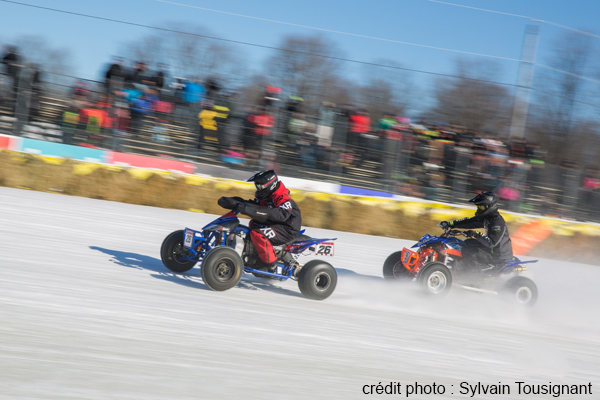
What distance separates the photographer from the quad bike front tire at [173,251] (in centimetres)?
659

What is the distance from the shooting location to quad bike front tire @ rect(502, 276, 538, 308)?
26.9 feet

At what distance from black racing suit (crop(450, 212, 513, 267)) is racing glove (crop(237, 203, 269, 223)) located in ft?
11.3

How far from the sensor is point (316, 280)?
21.2 ft

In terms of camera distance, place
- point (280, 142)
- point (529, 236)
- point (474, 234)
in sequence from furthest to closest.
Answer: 1. point (529, 236)
2. point (280, 142)
3. point (474, 234)

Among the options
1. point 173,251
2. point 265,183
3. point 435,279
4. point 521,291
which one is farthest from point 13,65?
point 521,291

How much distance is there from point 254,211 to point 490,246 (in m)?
3.94

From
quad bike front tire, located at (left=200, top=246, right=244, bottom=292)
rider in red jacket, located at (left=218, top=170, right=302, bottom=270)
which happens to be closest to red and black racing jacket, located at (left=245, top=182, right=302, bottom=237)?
rider in red jacket, located at (left=218, top=170, right=302, bottom=270)

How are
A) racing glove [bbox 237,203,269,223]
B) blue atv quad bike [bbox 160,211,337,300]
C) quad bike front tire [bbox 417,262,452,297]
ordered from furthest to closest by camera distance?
quad bike front tire [bbox 417,262,452,297], blue atv quad bike [bbox 160,211,337,300], racing glove [bbox 237,203,269,223]

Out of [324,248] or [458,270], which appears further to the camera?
[458,270]

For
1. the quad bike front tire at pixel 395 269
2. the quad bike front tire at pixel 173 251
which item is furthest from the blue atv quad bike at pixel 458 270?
the quad bike front tire at pixel 173 251

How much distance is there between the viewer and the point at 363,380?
410cm

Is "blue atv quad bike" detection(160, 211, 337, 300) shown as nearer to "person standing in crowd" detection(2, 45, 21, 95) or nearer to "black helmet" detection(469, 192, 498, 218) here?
"black helmet" detection(469, 192, 498, 218)

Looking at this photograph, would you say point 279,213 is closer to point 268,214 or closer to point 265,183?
point 268,214

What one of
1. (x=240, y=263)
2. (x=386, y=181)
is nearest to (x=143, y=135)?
(x=386, y=181)
